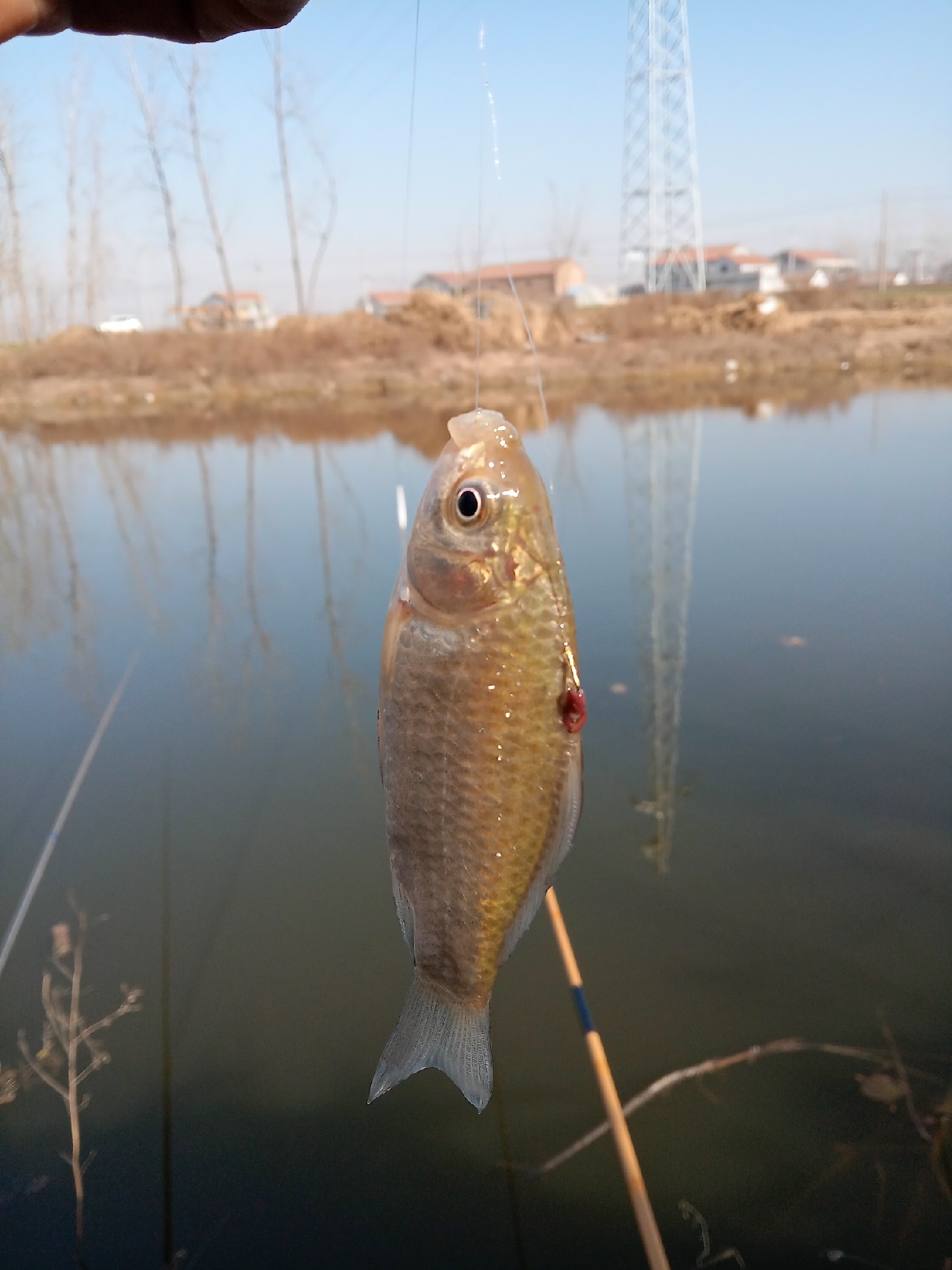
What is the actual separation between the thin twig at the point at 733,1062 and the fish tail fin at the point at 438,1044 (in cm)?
223

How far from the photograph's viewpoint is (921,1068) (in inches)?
134

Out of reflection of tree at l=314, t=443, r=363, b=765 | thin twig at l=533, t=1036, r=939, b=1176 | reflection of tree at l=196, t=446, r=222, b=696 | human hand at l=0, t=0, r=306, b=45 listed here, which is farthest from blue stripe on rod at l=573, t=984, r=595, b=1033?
reflection of tree at l=196, t=446, r=222, b=696

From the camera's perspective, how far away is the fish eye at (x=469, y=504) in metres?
1.41

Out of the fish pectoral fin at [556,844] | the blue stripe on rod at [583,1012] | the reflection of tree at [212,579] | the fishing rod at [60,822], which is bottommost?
the fishing rod at [60,822]

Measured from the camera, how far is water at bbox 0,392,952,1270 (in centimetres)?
312

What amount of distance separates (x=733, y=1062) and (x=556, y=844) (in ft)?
8.82

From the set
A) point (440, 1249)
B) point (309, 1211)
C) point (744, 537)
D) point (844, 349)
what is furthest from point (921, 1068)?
point (844, 349)

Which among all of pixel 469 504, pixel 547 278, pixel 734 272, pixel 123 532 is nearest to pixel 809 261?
pixel 734 272

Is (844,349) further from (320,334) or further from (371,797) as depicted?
(371,797)

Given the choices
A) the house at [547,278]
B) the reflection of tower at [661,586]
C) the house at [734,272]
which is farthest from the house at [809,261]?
the reflection of tower at [661,586]

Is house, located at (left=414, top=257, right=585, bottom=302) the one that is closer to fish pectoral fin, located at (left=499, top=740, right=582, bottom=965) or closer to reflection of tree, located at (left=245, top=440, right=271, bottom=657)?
reflection of tree, located at (left=245, top=440, right=271, bottom=657)

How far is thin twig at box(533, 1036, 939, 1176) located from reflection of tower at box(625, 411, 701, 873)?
3.75 ft

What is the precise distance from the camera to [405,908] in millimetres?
1528

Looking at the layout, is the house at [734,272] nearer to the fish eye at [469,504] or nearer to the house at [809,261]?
the house at [809,261]
